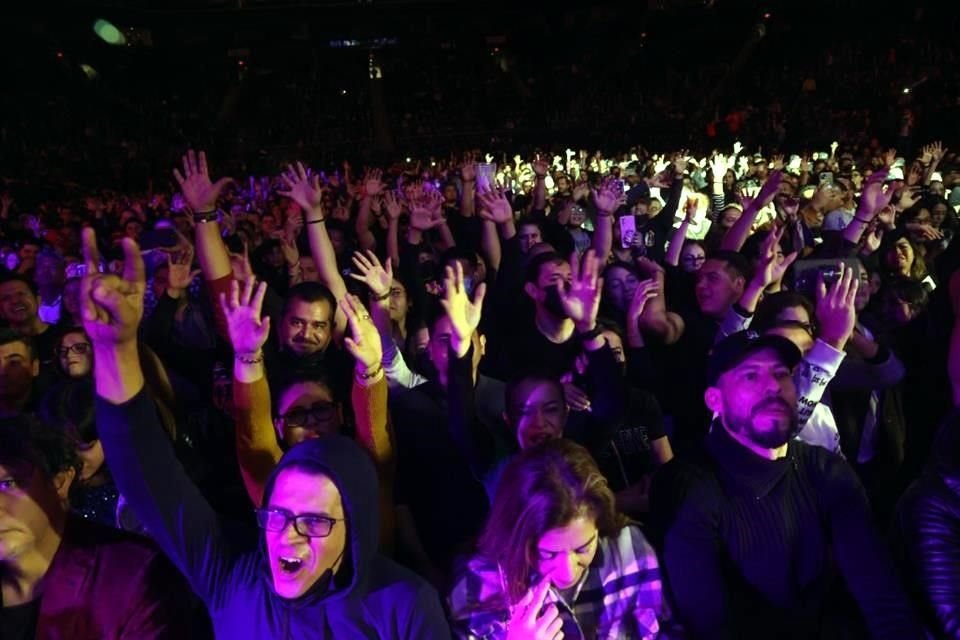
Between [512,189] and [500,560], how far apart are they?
8571 millimetres

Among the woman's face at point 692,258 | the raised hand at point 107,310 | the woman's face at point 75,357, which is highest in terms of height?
the woman's face at point 692,258

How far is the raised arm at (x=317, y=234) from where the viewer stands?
3.67 metres

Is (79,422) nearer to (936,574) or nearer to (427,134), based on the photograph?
(936,574)

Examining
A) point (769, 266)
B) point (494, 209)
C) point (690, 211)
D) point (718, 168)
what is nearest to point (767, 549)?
point (769, 266)

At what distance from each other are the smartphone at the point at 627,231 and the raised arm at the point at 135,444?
14.7ft

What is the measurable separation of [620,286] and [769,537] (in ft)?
8.02

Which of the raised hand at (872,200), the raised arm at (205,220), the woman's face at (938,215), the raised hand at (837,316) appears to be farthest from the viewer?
the woman's face at (938,215)

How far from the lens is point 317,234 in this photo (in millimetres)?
3877

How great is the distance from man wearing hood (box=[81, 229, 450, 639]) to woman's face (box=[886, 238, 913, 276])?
4.00 m

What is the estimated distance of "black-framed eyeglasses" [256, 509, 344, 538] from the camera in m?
1.66

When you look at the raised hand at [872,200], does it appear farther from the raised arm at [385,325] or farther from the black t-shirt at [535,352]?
the raised arm at [385,325]

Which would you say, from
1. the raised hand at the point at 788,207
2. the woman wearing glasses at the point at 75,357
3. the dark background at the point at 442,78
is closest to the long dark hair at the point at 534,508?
the woman wearing glasses at the point at 75,357

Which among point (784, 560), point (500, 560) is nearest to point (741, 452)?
point (784, 560)

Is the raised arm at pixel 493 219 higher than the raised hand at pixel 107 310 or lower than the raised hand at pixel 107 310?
higher
